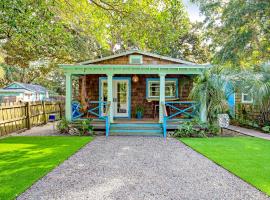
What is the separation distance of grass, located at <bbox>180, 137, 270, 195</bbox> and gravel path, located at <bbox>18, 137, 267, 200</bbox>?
0.83 feet

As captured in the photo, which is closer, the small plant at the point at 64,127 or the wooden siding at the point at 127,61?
the small plant at the point at 64,127

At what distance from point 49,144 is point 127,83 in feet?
20.0

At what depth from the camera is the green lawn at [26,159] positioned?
4395 millimetres

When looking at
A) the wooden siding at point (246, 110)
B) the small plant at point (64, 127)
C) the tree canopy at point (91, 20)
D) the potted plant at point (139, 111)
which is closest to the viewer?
the tree canopy at point (91, 20)

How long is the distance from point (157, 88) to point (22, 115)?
22.9ft

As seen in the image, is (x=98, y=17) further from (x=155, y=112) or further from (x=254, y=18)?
(x=254, y=18)

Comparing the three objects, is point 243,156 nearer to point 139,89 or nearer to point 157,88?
point 157,88

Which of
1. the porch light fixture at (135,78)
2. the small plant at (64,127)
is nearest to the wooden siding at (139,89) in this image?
the porch light fixture at (135,78)

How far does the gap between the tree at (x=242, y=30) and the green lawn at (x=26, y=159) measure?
434 inches

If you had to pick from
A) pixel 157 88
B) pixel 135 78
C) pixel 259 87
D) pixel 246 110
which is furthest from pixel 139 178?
pixel 246 110

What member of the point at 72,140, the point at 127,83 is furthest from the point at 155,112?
the point at 72,140

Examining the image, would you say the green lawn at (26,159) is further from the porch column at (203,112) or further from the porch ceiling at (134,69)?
the porch column at (203,112)

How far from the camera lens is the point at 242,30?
48.5ft

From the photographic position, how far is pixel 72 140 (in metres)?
9.33
